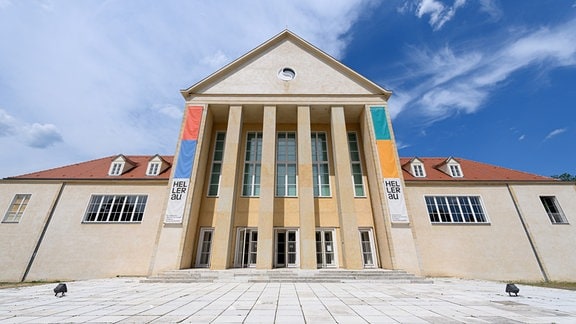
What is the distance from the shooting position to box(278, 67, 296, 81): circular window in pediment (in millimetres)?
16281

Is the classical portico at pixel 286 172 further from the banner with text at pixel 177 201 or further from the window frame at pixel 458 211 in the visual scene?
the window frame at pixel 458 211

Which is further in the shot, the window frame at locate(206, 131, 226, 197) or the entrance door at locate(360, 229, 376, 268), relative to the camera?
the window frame at locate(206, 131, 226, 197)

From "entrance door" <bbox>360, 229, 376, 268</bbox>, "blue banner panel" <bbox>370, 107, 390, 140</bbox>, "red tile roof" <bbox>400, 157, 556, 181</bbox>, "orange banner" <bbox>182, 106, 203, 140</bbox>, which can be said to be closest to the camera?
"entrance door" <bbox>360, 229, 376, 268</bbox>

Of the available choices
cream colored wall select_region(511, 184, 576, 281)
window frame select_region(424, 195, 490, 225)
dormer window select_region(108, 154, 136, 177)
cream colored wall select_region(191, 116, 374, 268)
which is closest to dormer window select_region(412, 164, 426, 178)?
window frame select_region(424, 195, 490, 225)

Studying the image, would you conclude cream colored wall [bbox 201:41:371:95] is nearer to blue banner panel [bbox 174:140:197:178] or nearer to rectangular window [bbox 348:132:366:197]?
rectangular window [bbox 348:132:366:197]

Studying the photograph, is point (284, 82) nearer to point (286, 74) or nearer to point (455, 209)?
point (286, 74)

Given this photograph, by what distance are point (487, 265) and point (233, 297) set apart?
15.3 meters

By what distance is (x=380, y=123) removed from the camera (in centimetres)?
1491

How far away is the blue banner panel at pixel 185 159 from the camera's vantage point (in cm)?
1340

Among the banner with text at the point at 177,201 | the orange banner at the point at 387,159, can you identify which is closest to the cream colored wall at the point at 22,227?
the banner with text at the point at 177,201

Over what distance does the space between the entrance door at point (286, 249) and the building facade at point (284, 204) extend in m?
0.08

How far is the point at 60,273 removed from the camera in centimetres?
1253

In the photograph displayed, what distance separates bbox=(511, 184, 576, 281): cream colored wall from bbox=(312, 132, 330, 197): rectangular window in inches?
500

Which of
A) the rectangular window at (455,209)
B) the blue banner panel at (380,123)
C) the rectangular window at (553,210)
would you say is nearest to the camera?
the rectangular window at (553,210)
